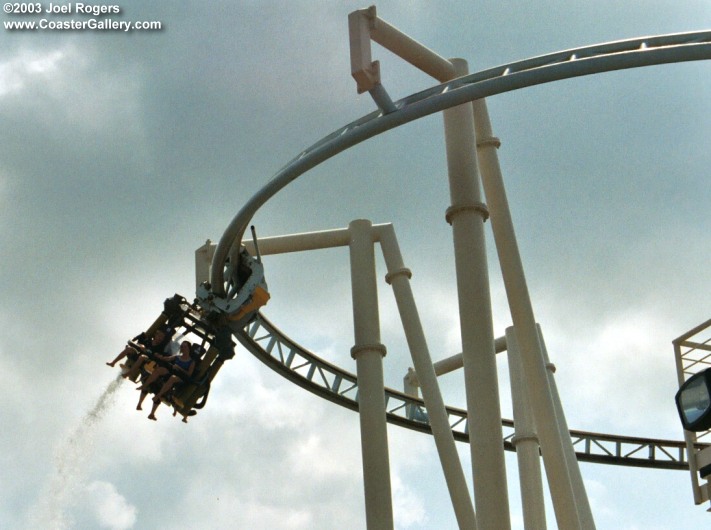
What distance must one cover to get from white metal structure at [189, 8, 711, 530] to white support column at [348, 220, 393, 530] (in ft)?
0.05

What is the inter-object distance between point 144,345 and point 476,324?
13.2 ft

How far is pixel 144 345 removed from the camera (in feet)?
39.7

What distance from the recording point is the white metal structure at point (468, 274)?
871cm

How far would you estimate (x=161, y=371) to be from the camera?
11867mm

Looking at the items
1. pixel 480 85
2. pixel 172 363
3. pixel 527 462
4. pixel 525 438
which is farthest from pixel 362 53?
pixel 527 462

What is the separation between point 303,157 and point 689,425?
6151 millimetres

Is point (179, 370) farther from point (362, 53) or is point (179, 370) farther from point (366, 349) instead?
point (362, 53)

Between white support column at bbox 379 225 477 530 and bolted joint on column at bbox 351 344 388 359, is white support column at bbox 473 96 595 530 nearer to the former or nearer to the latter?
white support column at bbox 379 225 477 530

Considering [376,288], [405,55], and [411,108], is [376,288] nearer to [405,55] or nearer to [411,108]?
[405,55]

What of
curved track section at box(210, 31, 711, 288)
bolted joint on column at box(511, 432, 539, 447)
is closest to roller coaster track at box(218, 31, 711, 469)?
curved track section at box(210, 31, 711, 288)

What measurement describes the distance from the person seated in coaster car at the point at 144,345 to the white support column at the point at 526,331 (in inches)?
156

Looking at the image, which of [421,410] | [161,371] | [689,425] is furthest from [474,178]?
[421,410]

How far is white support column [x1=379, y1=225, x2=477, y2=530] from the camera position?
12.9 metres

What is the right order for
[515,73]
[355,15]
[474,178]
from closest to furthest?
[515,73] < [355,15] < [474,178]
